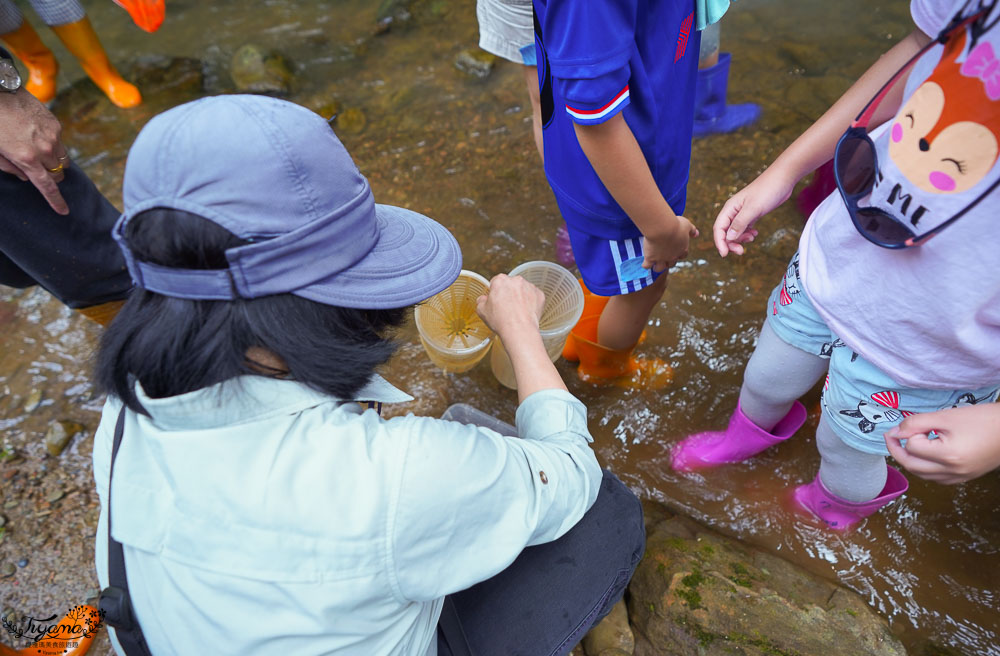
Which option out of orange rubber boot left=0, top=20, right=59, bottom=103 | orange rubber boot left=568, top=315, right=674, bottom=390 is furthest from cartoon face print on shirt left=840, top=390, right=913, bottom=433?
orange rubber boot left=0, top=20, right=59, bottom=103

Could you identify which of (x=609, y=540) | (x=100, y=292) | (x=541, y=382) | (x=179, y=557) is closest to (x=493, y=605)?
(x=609, y=540)

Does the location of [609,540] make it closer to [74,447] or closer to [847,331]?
[847,331]

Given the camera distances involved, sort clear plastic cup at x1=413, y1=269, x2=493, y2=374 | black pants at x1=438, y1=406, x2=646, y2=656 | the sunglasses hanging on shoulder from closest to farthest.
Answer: the sunglasses hanging on shoulder
black pants at x1=438, y1=406, x2=646, y2=656
clear plastic cup at x1=413, y1=269, x2=493, y2=374

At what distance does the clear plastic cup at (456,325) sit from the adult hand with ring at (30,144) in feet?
3.67

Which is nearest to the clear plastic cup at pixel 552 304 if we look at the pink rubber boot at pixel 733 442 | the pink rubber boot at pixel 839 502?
the pink rubber boot at pixel 733 442

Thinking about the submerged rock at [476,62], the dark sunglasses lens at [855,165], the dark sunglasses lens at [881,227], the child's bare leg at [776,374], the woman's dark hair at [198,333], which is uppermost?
the dark sunglasses lens at [855,165]

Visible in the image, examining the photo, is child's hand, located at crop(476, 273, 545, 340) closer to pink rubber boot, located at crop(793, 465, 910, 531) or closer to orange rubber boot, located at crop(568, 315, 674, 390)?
orange rubber boot, located at crop(568, 315, 674, 390)

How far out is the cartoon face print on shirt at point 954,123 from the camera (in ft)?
3.09

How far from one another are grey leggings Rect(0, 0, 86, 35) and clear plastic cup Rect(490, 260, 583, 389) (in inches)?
128

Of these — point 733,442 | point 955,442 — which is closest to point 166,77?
point 733,442

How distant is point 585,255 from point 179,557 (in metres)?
1.28

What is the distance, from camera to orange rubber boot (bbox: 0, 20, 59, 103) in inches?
141

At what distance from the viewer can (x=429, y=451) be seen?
101 centimetres

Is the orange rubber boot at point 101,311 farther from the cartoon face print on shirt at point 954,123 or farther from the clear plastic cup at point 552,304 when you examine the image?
the cartoon face print on shirt at point 954,123
